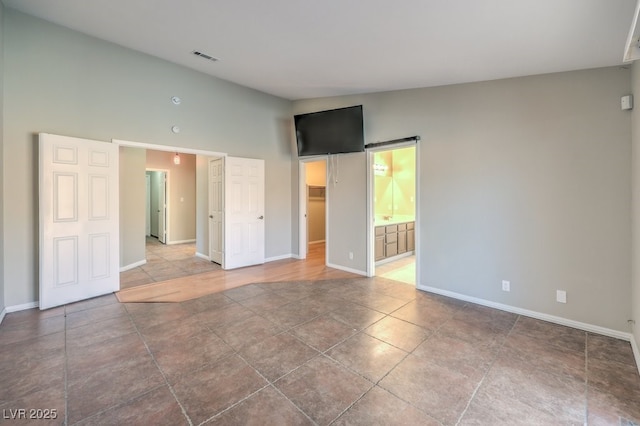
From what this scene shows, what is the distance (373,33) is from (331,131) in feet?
7.17

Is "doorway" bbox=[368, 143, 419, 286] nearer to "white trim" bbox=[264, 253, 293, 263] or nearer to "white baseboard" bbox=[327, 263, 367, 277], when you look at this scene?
"white baseboard" bbox=[327, 263, 367, 277]

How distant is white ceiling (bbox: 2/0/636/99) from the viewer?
7.27ft

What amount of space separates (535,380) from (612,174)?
212 cm

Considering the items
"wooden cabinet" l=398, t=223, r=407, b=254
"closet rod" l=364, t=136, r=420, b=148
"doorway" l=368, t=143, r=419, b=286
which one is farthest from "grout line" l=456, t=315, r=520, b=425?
"wooden cabinet" l=398, t=223, r=407, b=254

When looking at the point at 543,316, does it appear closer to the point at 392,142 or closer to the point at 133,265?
the point at 392,142

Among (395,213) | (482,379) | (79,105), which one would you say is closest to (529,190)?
(482,379)

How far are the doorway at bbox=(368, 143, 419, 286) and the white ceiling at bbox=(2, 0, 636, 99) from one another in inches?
88.8

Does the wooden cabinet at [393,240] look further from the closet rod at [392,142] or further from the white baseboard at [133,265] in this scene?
the white baseboard at [133,265]

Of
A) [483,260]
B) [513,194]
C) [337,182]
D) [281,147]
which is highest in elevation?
[281,147]

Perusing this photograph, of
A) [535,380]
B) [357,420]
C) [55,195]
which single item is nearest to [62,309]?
[55,195]

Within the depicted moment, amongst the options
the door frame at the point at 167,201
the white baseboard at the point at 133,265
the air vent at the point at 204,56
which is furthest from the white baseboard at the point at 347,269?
the door frame at the point at 167,201

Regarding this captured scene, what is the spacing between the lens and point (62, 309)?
3.26 meters

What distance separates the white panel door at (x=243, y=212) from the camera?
5055 mm

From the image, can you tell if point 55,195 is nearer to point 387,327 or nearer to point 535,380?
point 387,327
